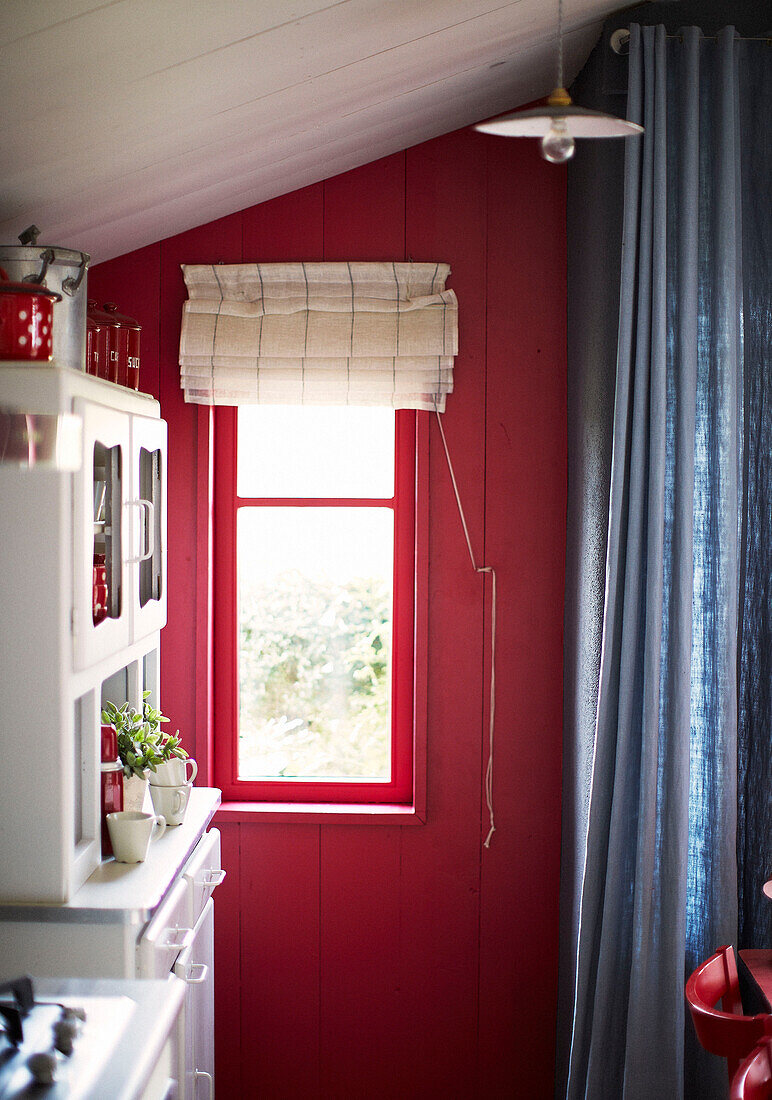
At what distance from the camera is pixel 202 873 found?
7.29ft

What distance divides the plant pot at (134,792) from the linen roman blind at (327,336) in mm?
1063

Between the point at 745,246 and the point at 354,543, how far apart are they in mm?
1252

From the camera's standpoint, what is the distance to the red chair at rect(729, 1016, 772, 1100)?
1.34 metres

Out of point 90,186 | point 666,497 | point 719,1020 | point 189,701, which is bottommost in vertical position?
point 719,1020

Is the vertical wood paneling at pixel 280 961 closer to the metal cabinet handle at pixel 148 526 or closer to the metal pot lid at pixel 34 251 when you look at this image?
the metal cabinet handle at pixel 148 526

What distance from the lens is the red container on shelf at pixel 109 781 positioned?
1.99 metres

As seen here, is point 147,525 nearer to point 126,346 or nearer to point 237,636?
point 126,346

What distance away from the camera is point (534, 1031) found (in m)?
2.69

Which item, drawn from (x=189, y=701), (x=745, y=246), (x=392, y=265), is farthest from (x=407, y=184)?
(x=189, y=701)

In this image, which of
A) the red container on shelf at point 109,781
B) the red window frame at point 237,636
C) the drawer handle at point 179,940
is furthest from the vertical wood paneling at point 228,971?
the red container on shelf at point 109,781

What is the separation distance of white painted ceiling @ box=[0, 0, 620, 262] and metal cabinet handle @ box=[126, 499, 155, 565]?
62 centimetres

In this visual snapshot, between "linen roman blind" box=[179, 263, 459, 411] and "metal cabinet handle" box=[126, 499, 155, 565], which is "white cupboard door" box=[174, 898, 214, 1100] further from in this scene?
"linen roman blind" box=[179, 263, 459, 411]

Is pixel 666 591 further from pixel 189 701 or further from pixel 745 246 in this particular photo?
pixel 189 701

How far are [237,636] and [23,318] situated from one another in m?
1.33
